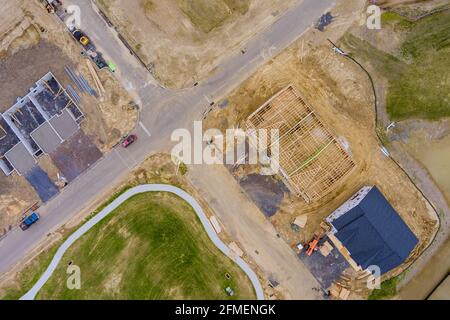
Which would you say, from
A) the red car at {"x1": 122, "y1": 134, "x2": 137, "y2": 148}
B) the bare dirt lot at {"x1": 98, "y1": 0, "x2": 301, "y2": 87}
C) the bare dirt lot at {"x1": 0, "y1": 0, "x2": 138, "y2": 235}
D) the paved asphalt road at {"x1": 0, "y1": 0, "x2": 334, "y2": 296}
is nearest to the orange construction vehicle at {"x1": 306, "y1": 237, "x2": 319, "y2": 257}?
the paved asphalt road at {"x1": 0, "y1": 0, "x2": 334, "y2": 296}

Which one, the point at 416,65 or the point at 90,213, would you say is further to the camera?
the point at 416,65

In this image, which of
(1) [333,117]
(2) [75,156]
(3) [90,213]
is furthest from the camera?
(1) [333,117]

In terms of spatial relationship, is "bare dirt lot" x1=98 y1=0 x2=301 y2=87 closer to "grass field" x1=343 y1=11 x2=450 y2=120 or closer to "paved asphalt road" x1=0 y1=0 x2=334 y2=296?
"paved asphalt road" x1=0 y1=0 x2=334 y2=296

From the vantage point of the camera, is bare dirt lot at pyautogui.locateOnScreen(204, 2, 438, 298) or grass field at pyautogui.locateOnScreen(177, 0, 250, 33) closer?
bare dirt lot at pyautogui.locateOnScreen(204, 2, 438, 298)

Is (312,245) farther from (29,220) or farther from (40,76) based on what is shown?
(40,76)

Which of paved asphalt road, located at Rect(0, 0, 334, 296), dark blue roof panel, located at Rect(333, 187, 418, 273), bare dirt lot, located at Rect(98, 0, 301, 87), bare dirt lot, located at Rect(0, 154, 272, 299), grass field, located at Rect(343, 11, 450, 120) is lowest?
dark blue roof panel, located at Rect(333, 187, 418, 273)

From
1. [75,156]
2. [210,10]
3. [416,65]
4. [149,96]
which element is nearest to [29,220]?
[75,156]

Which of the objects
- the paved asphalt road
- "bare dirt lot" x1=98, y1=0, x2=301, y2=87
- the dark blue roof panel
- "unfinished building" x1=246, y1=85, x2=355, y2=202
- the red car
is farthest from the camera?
"bare dirt lot" x1=98, y1=0, x2=301, y2=87

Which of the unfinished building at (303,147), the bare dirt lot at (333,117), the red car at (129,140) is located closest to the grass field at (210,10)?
the bare dirt lot at (333,117)
